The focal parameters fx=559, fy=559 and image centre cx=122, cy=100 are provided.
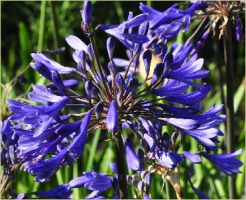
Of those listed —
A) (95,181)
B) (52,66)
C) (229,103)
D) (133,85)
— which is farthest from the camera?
(229,103)

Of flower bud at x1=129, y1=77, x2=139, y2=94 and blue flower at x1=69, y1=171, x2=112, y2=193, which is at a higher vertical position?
flower bud at x1=129, y1=77, x2=139, y2=94

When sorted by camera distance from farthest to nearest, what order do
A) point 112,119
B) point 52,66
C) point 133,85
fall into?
point 52,66 → point 133,85 → point 112,119

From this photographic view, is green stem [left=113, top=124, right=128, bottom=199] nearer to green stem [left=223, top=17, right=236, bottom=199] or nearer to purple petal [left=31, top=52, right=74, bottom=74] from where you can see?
purple petal [left=31, top=52, right=74, bottom=74]

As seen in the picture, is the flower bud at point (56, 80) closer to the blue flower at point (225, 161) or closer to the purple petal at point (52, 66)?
the purple petal at point (52, 66)

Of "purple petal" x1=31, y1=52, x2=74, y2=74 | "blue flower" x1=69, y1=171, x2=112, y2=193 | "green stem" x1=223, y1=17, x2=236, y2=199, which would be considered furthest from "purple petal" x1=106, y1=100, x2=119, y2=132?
"green stem" x1=223, y1=17, x2=236, y2=199

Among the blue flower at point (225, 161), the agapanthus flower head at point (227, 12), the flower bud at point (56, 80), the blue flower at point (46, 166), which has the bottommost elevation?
the blue flower at point (225, 161)

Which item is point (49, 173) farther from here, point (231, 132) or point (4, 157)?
point (231, 132)

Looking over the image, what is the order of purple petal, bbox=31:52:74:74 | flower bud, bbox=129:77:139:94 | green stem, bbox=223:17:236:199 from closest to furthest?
flower bud, bbox=129:77:139:94 → purple petal, bbox=31:52:74:74 → green stem, bbox=223:17:236:199

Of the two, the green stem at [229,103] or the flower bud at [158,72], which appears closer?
the flower bud at [158,72]

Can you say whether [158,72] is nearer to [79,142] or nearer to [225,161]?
[79,142]

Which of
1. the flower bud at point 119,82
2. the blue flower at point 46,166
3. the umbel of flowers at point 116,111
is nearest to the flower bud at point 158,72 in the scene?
the umbel of flowers at point 116,111

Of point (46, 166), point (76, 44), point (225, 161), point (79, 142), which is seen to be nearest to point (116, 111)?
point (79, 142)
